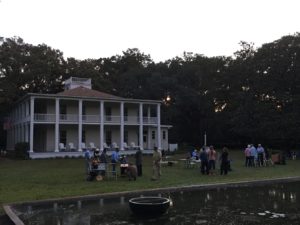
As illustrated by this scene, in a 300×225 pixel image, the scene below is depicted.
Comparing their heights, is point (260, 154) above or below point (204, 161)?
above

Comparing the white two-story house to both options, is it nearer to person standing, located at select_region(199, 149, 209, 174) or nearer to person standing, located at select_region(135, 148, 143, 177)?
person standing, located at select_region(199, 149, 209, 174)

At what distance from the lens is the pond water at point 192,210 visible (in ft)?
40.4

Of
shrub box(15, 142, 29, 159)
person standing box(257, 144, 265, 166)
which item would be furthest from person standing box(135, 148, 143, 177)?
shrub box(15, 142, 29, 159)

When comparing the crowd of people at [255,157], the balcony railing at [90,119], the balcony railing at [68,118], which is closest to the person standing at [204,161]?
the crowd of people at [255,157]

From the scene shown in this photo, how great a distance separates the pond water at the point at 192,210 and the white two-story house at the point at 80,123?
30.3 m

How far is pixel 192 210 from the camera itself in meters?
14.0

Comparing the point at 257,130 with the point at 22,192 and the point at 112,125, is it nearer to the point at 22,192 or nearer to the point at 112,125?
the point at 112,125

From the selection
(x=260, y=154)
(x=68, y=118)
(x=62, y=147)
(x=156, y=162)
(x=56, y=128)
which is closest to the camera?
(x=156, y=162)

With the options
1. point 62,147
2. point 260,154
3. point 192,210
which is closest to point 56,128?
point 62,147

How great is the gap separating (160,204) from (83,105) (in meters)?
39.8

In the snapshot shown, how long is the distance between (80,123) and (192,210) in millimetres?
35445

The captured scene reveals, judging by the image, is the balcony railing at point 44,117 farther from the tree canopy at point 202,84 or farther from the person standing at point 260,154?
the person standing at point 260,154

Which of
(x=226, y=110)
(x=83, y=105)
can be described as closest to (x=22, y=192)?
(x=83, y=105)

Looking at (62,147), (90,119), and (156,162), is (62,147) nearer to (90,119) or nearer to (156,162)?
(90,119)
